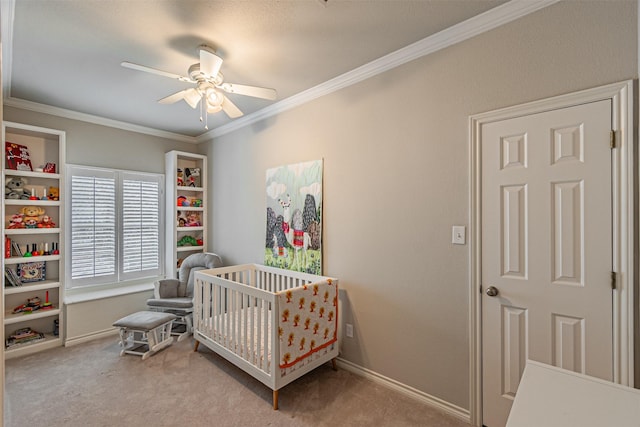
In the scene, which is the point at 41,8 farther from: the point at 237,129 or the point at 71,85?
the point at 237,129

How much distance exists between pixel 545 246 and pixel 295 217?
2.04 meters

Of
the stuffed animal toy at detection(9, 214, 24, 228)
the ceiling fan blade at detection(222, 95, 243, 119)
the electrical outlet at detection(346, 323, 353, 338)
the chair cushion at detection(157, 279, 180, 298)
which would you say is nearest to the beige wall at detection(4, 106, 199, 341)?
the chair cushion at detection(157, 279, 180, 298)

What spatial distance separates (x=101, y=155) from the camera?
375 centimetres

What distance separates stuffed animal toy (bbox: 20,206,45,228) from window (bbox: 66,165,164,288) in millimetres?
288

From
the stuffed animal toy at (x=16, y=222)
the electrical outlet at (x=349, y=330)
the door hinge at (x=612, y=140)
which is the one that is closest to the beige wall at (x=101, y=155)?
the stuffed animal toy at (x=16, y=222)

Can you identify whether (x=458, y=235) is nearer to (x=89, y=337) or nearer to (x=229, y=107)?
(x=229, y=107)

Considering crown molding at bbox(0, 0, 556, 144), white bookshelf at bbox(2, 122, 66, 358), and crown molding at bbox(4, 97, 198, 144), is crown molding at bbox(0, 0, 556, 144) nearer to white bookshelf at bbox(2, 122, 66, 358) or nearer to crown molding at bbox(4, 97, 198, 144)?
crown molding at bbox(4, 97, 198, 144)

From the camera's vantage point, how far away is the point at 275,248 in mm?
3367

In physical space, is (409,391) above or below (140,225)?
below

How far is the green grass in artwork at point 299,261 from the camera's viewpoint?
9.75 ft

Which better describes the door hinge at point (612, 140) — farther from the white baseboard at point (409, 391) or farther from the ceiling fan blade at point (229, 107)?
the ceiling fan blade at point (229, 107)

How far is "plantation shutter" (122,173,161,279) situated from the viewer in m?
3.92

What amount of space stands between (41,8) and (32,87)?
1388 millimetres

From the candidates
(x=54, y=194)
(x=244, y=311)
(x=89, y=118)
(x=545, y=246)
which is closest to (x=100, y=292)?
(x=54, y=194)
